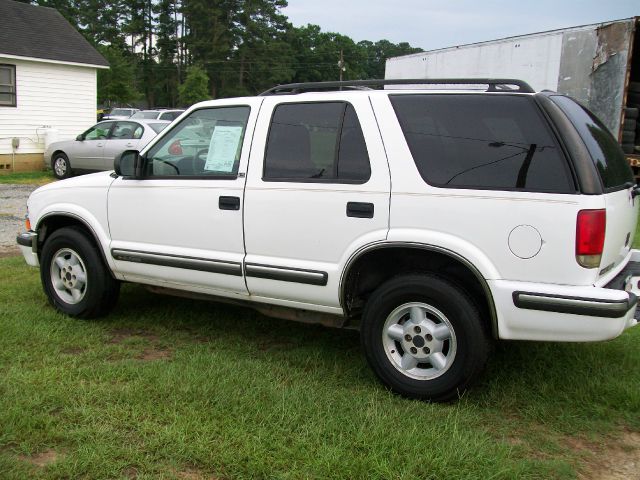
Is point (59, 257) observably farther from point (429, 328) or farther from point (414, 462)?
point (414, 462)

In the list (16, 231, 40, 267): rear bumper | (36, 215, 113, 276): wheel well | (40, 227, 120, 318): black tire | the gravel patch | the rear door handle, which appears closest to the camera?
the rear door handle

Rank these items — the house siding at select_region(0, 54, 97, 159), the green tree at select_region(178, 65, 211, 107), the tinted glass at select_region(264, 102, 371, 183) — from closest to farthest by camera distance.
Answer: the tinted glass at select_region(264, 102, 371, 183)
the house siding at select_region(0, 54, 97, 159)
the green tree at select_region(178, 65, 211, 107)

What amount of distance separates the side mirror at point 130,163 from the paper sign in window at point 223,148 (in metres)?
0.59

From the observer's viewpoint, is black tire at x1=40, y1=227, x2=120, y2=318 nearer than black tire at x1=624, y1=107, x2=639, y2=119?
Yes

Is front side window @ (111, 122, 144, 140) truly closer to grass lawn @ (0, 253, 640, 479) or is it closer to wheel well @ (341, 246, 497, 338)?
grass lawn @ (0, 253, 640, 479)

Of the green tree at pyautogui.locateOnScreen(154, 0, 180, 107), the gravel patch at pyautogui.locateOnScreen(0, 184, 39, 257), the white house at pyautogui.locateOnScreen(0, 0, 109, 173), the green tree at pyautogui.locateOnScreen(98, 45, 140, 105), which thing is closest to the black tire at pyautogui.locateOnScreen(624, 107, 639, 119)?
the gravel patch at pyautogui.locateOnScreen(0, 184, 39, 257)

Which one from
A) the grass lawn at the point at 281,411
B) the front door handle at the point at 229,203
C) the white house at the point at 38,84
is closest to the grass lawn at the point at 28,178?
the white house at the point at 38,84

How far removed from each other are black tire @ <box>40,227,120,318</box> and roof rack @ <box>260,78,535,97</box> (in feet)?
6.49

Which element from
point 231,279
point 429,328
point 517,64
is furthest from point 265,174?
point 517,64

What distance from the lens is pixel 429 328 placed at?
3766 millimetres

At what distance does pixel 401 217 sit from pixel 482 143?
0.63 meters

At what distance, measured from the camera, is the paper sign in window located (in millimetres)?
4527

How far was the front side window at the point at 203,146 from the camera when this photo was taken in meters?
4.55

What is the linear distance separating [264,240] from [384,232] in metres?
0.88
